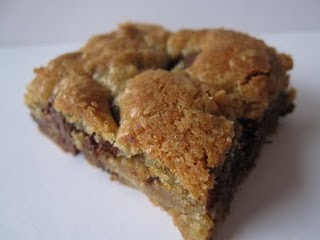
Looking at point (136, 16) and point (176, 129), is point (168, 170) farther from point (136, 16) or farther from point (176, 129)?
point (136, 16)

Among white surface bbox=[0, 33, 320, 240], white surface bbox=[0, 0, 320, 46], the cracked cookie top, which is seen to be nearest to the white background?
white surface bbox=[0, 33, 320, 240]

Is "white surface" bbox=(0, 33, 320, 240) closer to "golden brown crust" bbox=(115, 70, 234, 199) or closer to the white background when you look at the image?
the white background

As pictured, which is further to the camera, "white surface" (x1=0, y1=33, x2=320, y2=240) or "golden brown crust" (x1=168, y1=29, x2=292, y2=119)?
"golden brown crust" (x1=168, y1=29, x2=292, y2=119)

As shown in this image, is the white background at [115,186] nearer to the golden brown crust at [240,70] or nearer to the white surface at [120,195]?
the white surface at [120,195]

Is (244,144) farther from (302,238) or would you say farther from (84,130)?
(84,130)

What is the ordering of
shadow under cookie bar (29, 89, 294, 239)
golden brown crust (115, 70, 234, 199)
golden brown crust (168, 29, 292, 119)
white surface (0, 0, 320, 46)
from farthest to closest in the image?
white surface (0, 0, 320, 46)
golden brown crust (168, 29, 292, 119)
shadow under cookie bar (29, 89, 294, 239)
golden brown crust (115, 70, 234, 199)

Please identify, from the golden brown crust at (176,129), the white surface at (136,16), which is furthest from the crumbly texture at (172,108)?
the white surface at (136,16)

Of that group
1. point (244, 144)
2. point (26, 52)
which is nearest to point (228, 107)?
point (244, 144)
